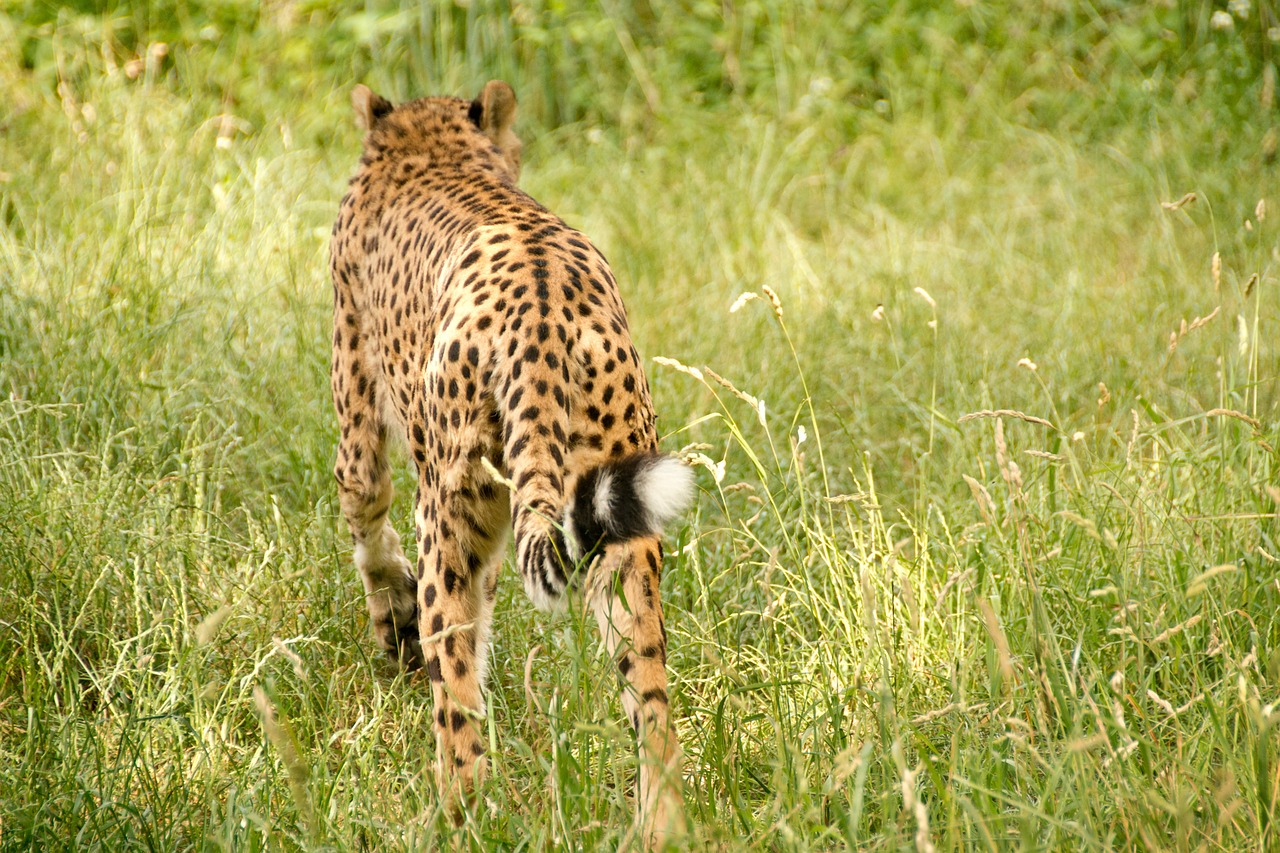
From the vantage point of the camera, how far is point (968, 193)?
19.9 feet

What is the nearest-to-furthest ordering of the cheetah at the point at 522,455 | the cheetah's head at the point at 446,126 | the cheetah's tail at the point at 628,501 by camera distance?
the cheetah's tail at the point at 628,501, the cheetah at the point at 522,455, the cheetah's head at the point at 446,126

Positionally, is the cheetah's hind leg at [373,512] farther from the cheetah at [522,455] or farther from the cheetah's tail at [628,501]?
the cheetah's tail at [628,501]

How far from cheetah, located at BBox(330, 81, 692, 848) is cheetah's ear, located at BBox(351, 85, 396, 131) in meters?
0.75

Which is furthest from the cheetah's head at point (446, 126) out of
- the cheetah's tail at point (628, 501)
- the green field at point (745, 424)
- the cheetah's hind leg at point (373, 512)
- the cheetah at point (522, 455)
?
the cheetah's tail at point (628, 501)

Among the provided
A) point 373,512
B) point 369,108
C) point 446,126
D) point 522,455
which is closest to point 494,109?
point 446,126

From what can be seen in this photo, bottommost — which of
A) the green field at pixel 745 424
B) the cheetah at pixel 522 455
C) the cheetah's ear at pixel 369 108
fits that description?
the green field at pixel 745 424

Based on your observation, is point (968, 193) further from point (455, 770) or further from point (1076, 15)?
point (455, 770)

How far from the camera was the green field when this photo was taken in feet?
7.40

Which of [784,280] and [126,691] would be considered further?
[784,280]

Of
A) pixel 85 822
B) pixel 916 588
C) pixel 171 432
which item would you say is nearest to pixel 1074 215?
pixel 916 588

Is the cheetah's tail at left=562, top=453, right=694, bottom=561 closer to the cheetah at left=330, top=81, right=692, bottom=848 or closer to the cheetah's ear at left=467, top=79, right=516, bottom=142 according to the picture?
the cheetah at left=330, top=81, right=692, bottom=848

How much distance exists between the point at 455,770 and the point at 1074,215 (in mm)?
4322

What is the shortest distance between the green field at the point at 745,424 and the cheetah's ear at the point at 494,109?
967 mm

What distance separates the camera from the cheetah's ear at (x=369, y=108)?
3576mm
